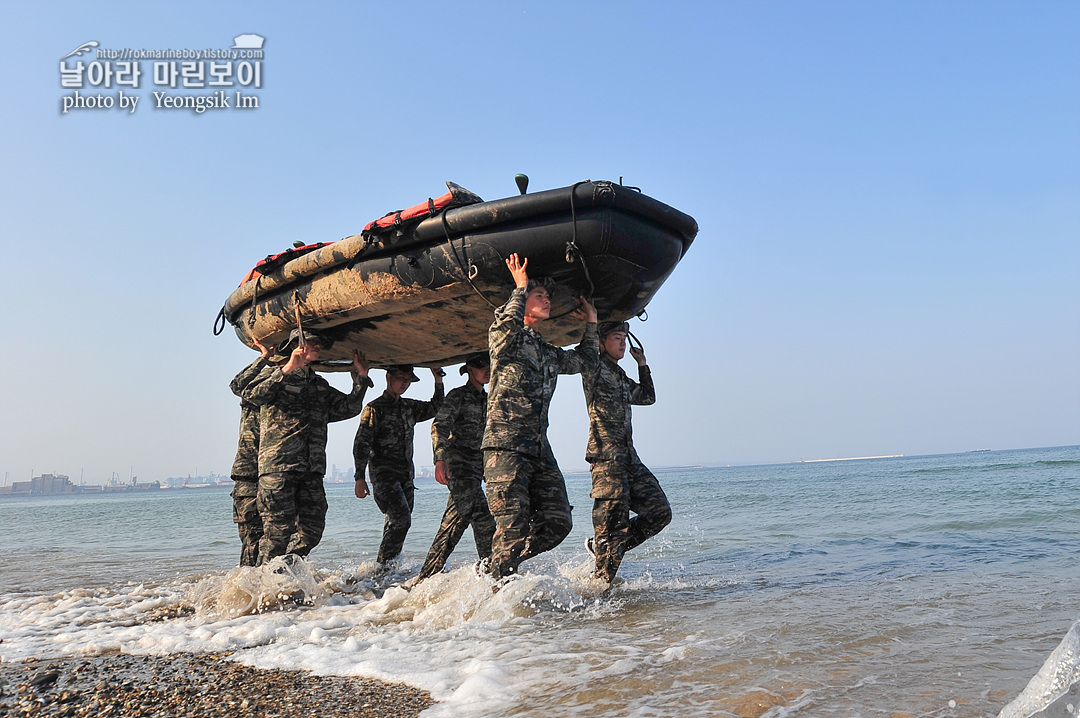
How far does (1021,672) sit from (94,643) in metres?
4.35

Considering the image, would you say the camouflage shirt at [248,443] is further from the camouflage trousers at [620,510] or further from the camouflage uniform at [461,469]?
the camouflage trousers at [620,510]

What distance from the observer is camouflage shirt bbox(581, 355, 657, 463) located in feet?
15.4

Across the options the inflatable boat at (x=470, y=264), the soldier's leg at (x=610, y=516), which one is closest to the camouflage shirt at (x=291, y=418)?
the inflatable boat at (x=470, y=264)

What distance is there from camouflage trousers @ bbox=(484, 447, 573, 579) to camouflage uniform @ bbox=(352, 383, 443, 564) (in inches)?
94.9

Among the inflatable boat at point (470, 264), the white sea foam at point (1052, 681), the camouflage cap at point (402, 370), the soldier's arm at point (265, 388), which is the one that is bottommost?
the white sea foam at point (1052, 681)

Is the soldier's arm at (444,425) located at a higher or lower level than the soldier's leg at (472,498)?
higher

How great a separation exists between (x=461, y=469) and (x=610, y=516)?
161 centimetres

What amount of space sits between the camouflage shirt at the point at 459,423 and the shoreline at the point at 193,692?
2.86 m

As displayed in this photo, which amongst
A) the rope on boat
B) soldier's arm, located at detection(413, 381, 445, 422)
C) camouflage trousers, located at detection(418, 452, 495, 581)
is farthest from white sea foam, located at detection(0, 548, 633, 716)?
the rope on boat

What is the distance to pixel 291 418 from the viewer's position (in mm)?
5379

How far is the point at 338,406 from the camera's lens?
566 centimetres

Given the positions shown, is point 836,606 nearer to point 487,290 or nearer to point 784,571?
point 784,571

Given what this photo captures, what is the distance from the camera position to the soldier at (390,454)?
643cm

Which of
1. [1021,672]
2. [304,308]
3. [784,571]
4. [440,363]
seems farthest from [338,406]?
[1021,672]
